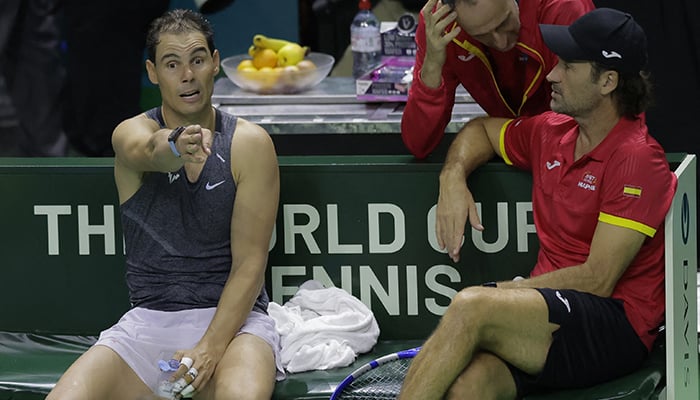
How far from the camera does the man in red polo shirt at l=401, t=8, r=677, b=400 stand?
4527 mm

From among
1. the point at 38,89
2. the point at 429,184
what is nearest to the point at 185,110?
the point at 429,184

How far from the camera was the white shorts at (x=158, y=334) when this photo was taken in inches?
192

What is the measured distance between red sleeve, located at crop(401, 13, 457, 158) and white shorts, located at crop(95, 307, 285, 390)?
0.87 metres

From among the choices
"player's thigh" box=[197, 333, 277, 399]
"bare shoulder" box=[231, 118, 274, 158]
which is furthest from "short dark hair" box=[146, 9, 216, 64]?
"player's thigh" box=[197, 333, 277, 399]

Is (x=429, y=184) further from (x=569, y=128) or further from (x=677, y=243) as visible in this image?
(x=677, y=243)

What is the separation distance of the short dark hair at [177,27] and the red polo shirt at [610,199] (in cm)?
124

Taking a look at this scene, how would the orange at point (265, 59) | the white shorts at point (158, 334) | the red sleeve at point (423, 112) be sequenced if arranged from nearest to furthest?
the white shorts at point (158, 334), the red sleeve at point (423, 112), the orange at point (265, 59)

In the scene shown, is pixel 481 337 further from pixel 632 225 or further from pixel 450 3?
pixel 450 3

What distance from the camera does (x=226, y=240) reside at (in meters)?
5.06

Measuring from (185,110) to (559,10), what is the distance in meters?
1.40

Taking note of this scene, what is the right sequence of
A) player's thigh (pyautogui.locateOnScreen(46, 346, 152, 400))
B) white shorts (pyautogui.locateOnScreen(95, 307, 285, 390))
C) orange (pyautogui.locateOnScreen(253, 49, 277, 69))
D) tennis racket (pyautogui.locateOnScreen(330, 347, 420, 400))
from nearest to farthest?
player's thigh (pyautogui.locateOnScreen(46, 346, 152, 400)) → tennis racket (pyautogui.locateOnScreen(330, 347, 420, 400)) → white shorts (pyautogui.locateOnScreen(95, 307, 285, 390)) → orange (pyautogui.locateOnScreen(253, 49, 277, 69))

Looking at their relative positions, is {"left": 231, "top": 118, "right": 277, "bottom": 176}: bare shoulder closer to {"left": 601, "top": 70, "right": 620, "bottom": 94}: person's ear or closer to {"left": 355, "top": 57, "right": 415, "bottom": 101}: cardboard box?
{"left": 601, "top": 70, "right": 620, "bottom": 94}: person's ear

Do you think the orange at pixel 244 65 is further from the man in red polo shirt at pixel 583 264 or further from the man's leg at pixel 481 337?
the man's leg at pixel 481 337

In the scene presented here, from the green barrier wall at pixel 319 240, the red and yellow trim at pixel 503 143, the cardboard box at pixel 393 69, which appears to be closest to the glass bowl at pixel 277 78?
the cardboard box at pixel 393 69
